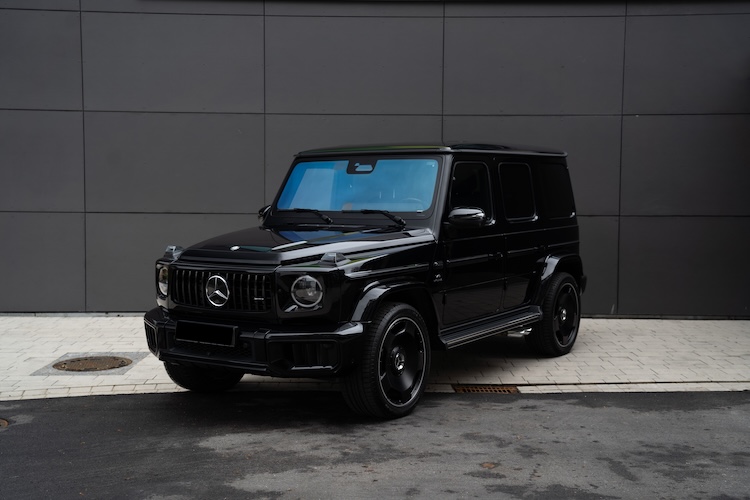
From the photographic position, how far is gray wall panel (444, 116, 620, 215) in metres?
10.3

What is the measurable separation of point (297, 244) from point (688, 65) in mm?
6756

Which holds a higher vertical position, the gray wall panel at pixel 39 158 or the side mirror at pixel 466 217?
the gray wall panel at pixel 39 158

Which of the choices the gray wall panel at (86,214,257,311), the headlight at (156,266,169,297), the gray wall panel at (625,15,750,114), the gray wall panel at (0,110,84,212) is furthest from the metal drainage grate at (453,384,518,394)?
the gray wall panel at (0,110,84,212)

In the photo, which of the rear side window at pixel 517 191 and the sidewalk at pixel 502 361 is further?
the rear side window at pixel 517 191

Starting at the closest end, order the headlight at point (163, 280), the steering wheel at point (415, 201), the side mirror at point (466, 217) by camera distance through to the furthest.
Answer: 1. the headlight at point (163, 280)
2. the side mirror at point (466, 217)
3. the steering wheel at point (415, 201)

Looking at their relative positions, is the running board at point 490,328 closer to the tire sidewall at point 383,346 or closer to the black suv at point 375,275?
the black suv at point 375,275

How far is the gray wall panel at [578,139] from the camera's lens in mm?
10320

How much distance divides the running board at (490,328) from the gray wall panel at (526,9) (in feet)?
14.3

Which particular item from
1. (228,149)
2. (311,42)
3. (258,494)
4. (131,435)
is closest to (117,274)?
(228,149)

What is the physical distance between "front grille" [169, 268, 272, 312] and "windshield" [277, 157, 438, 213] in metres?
1.43

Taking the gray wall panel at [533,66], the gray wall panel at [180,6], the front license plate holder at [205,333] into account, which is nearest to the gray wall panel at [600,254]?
the gray wall panel at [533,66]

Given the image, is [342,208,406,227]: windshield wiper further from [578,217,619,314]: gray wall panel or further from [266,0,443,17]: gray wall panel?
[578,217,619,314]: gray wall panel

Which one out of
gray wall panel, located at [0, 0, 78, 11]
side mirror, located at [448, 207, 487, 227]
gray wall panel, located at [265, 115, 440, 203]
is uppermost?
gray wall panel, located at [0, 0, 78, 11]

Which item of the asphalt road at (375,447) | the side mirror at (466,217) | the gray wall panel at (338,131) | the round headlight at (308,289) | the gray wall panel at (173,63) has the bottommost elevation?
the asphalt road at (375,447)
